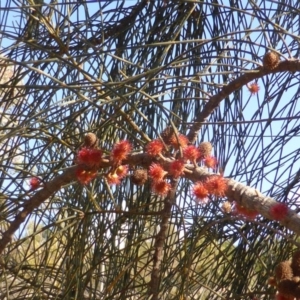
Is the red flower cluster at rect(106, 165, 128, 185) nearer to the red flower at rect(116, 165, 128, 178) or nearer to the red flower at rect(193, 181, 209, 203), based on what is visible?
the red flower at rect(116, 165, 128, 178)

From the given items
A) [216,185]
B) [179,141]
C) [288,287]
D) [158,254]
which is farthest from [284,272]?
[158,254]

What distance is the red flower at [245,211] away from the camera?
0.97 metres

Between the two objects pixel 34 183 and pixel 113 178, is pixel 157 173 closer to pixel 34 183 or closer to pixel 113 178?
pixel 113 178

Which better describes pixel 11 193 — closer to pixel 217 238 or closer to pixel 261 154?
pixel 217 238

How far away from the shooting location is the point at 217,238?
1.55 meters

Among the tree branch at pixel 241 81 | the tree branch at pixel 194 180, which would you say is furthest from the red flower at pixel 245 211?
the tree branch at pixel 241 81

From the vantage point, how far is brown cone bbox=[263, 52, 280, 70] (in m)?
1.15

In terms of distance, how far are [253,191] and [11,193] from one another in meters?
0.55

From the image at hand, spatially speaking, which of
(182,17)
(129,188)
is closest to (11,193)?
(129,188)

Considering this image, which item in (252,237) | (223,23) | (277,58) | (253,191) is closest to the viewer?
(253,191)

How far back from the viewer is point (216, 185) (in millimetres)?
967

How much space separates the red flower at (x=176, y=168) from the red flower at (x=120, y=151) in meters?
0.07

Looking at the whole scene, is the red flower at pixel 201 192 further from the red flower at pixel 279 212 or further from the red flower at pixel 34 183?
the red flower at pixel 34 183

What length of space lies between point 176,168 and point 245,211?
0.12 m
